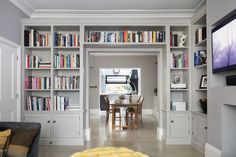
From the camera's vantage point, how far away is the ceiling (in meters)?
4.70

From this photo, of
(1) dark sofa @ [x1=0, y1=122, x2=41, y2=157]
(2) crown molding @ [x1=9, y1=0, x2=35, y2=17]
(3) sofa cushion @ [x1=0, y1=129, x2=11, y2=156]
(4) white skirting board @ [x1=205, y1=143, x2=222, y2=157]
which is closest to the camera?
(3) sofa cushion @ [x1=0, y1=129, x2=11, y2=156]

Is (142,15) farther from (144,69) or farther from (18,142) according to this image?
(144,69)

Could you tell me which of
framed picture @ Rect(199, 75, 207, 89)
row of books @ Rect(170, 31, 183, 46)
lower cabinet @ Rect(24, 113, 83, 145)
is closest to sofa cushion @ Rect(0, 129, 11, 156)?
lower cabinet @ Rect(24, 113, 83, 145)

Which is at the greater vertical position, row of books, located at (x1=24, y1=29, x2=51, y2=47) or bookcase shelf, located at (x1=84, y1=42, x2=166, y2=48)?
row of books, located at (x1=24, y1=29, x2=51, y2=47)

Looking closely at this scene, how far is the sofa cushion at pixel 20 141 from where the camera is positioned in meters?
2.69

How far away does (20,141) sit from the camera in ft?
9.05

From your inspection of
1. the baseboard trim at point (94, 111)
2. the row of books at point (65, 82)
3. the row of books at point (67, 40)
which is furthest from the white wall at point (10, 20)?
the baseboard trim at point (94, 111)

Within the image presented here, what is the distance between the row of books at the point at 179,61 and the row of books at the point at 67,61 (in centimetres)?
205

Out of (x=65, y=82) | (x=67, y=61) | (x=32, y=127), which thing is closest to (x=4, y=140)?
(x=32, y=127)

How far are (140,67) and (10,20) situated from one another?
7.49 metres

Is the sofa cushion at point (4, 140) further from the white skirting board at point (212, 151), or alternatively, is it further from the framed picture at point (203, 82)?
the framed picture at point (203, 82)

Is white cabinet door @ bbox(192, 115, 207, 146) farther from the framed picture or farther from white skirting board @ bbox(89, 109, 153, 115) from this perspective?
white skirting board @ bbox(89, 109, 153, 115)

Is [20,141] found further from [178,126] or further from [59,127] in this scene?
[178,126]

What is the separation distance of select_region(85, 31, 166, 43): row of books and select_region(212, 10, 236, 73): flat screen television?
168 cm
